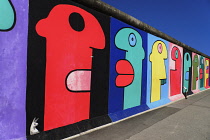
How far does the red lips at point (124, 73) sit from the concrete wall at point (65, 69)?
0.10 ft

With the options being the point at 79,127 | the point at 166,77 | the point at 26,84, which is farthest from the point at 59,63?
the point at 166,77

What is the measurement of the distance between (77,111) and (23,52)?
6.11 feet

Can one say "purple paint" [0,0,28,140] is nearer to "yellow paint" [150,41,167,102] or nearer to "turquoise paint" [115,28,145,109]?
"turquoise paint" [115,28,145,109]

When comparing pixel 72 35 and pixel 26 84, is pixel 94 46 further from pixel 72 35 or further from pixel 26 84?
pixel 26 84

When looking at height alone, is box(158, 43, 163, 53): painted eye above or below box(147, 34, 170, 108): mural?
above

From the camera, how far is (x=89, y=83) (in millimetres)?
4895

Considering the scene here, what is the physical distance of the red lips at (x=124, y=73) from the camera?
237 inches

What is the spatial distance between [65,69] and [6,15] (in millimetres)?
1539

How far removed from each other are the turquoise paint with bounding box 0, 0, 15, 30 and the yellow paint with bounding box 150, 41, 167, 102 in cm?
579

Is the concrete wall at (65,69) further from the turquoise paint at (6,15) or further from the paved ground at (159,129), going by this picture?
the paved ground at (159,129)

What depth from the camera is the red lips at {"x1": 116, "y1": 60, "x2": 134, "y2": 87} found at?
19.7ft

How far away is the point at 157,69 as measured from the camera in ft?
27.9

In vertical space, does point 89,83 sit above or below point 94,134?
above

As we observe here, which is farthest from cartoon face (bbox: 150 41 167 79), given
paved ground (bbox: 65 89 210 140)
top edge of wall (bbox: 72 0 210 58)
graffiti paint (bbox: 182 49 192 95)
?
graffiti paint (bbox: 182 49 192 95)
